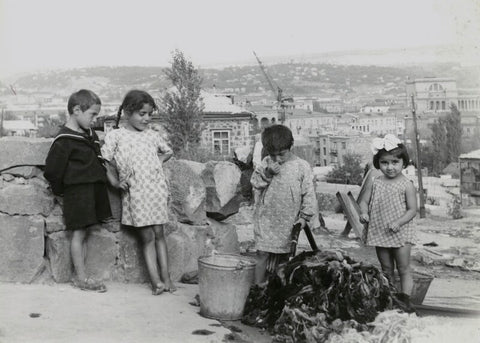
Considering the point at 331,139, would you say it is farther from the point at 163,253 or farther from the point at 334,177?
the point at 163,253

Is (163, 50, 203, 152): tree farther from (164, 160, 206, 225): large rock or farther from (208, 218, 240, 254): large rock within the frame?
(164, 160, 206, 225): large rock

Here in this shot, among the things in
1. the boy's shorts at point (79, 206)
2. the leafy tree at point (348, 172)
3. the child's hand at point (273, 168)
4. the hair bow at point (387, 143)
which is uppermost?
the hair bow at point (387, 143)

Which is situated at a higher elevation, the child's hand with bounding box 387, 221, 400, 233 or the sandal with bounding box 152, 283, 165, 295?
the child's hand with bounding box 387, 221, 400, 233

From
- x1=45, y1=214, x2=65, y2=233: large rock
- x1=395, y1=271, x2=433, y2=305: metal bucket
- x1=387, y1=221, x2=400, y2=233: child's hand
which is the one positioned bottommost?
x1=395, y1=271, x2=433, y2=305: metal bucket

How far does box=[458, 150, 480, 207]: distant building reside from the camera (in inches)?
1728

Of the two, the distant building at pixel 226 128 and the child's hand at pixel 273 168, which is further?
the distant building at pixel 226 128

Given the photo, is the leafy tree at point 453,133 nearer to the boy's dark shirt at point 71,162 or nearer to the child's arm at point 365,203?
the child's arm at point 365,203

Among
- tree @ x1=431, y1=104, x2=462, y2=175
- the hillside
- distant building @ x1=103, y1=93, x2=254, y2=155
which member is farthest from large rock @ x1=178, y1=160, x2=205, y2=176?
tree @ x1=431, y1=104, x2=462, y2=175

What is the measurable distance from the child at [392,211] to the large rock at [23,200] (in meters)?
2.22

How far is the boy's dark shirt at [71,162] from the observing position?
417 cm

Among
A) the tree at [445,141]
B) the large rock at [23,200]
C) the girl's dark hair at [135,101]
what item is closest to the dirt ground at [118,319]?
the large rock at [23,200]

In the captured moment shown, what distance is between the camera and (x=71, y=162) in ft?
13.8

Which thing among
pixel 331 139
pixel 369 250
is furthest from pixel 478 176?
pixel 369 250

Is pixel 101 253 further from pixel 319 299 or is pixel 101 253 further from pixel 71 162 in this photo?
pixel 319 299
